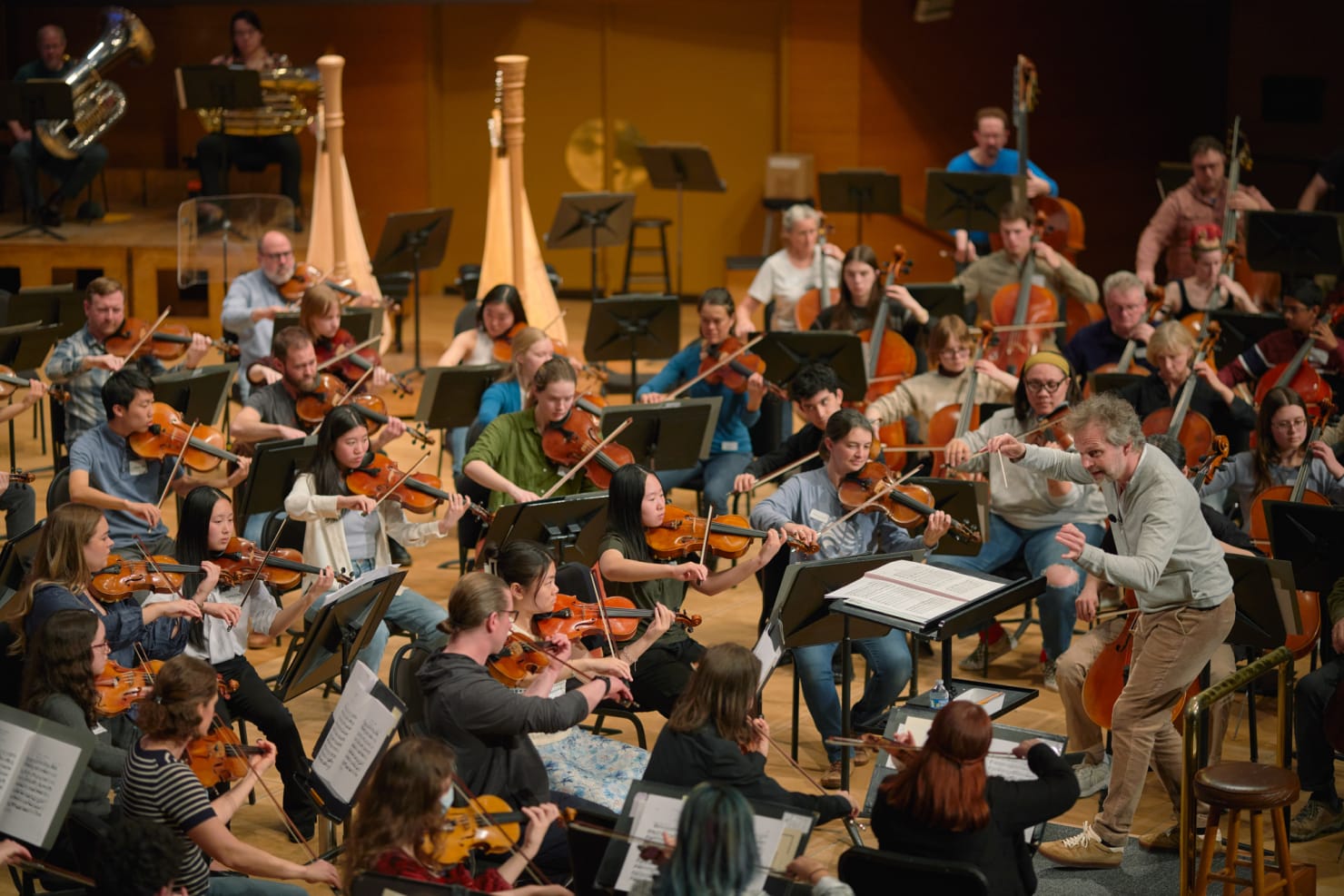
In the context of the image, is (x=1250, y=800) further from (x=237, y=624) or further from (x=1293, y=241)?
(x=1293, y=241)

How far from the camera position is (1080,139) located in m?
11.5

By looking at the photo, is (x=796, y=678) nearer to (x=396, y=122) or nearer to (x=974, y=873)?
(x=974, y=873)

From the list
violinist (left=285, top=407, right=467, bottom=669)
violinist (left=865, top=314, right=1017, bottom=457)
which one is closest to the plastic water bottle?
violinist (left=285, top=407, right=467, bottom=669)

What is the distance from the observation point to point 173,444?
18.5 ft

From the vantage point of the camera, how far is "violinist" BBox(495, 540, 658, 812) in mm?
4035

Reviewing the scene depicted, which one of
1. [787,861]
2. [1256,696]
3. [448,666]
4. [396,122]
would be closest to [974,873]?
[787,861]

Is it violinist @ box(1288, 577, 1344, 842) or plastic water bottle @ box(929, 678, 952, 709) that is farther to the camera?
violinist @ box(1288, 577, 1344, 842)

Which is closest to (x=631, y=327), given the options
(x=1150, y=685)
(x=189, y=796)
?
(x=1150, y=685)

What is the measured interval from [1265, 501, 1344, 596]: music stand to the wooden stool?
2.93 ft

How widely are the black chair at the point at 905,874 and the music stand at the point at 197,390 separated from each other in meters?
3.57

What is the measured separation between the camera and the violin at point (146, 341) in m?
6.73

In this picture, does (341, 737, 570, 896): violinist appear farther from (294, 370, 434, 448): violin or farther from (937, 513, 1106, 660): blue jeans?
(294, 370, 434, 448): violin

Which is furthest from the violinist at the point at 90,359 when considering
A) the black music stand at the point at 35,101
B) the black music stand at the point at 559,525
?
the black music stand at the point at 35,101

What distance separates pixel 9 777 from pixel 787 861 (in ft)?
5.33
